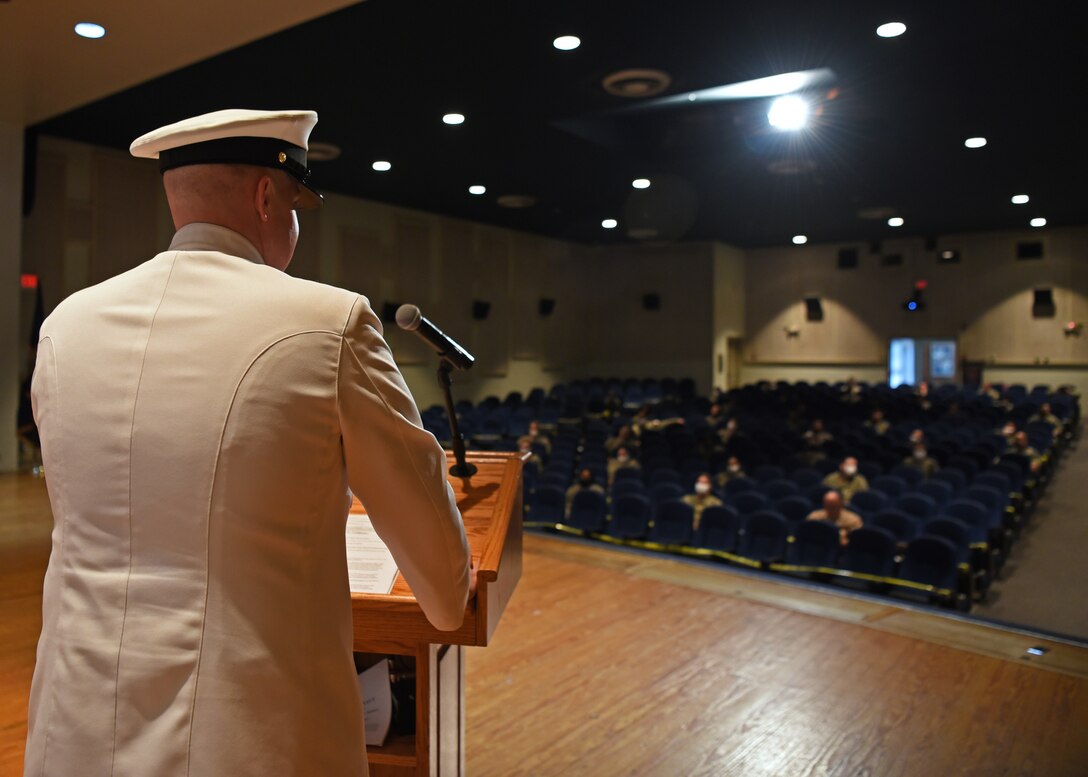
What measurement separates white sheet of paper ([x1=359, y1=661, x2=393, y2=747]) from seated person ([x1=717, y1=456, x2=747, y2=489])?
8704 millimetres

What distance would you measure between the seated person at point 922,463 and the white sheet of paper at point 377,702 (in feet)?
30.6

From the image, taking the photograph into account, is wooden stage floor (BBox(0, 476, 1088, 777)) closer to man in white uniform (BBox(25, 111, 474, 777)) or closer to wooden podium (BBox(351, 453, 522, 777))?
wooden podium (BBox(351, 453, 522, 777))

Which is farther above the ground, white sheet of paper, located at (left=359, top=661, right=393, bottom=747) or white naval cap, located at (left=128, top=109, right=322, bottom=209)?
white naval cap, located at (left=128, top=109, right=322, bottom=209)

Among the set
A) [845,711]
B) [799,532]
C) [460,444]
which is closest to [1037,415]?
[799,532]

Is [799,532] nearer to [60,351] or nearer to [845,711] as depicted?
[845,711]

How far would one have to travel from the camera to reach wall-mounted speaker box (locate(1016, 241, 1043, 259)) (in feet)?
63.0

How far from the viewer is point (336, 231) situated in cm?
1495

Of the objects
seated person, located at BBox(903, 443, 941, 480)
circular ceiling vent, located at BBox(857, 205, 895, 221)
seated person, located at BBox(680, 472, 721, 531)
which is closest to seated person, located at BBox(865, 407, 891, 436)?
Result: seated person, located at BBox(903, 443, 941, 480)

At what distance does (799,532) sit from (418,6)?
18.5 feet

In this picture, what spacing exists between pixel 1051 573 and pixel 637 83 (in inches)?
263

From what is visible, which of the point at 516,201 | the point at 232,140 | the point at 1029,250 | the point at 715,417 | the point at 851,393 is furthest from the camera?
the point at 1029,250

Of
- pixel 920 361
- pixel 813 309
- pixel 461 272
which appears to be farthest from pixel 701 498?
pixel 920 361

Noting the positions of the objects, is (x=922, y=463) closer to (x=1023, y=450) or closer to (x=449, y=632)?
(x=1023, y=450)

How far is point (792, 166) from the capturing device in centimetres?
1259
